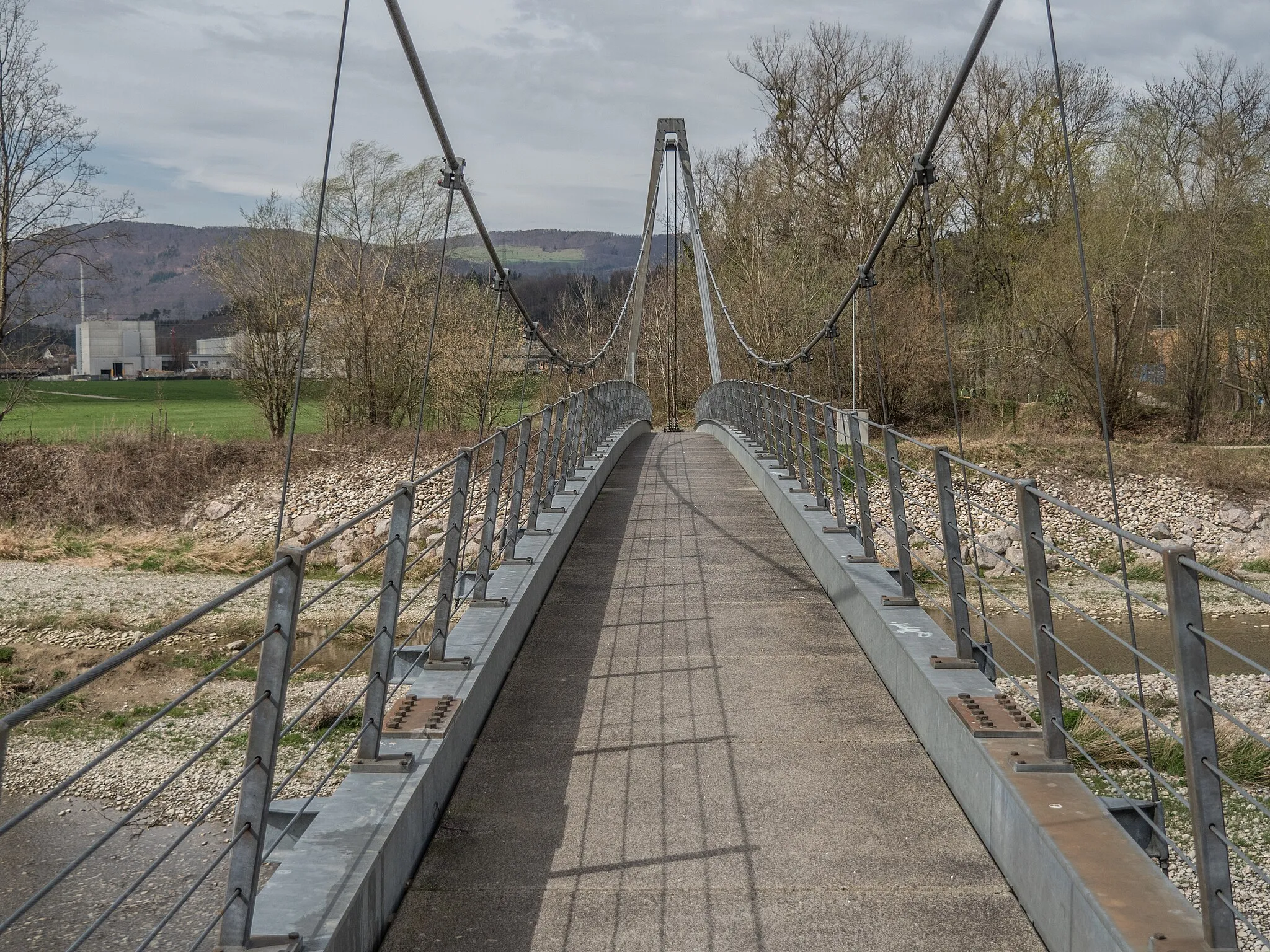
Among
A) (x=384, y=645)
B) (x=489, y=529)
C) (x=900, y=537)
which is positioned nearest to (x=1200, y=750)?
(x=384, y=645)

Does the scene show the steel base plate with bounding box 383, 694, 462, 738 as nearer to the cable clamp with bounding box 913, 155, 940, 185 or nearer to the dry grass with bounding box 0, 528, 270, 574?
the cable clamp with bounding box 913, 155, 940, 185

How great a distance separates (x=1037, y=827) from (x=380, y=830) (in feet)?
5.40

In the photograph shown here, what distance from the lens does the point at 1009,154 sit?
104 feet

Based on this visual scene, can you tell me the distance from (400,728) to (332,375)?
26.3 meters

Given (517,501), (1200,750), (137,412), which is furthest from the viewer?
(137,412)

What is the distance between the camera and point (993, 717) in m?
3.82

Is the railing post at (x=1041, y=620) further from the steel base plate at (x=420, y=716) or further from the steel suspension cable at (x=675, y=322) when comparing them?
the steel suspension cable at (x=675, y=322)

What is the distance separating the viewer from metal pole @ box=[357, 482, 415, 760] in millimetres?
3545

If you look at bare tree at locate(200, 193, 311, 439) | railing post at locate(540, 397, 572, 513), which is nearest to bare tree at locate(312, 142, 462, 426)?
bare tree at locate(200, 193, 311, 439)

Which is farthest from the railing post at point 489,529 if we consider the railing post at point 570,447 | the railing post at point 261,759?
the railing post at point 570,447

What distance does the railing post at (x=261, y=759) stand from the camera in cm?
245

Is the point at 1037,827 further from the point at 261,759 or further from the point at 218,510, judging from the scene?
the point at 218,510

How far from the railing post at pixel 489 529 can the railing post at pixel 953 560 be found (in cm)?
205

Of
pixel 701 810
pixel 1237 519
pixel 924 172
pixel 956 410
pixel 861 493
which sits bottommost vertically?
pixel 1237 519
